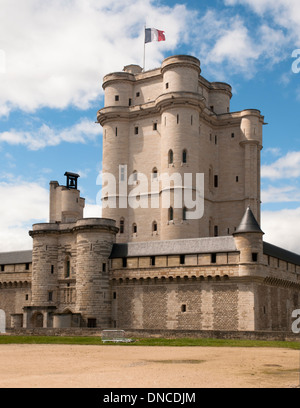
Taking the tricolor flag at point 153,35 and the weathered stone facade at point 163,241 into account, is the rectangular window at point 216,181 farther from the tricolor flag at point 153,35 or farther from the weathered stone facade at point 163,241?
the tricolor flag at point 153,35

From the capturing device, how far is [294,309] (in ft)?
158

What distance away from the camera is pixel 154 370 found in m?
17.9

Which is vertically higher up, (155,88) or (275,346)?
(155,88)

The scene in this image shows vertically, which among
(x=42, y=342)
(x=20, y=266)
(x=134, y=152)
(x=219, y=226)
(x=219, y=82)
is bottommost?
(x=42, y=342)

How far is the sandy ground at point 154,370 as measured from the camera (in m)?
14.9

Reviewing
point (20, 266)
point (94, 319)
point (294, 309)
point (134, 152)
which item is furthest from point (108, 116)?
point (294, 309)

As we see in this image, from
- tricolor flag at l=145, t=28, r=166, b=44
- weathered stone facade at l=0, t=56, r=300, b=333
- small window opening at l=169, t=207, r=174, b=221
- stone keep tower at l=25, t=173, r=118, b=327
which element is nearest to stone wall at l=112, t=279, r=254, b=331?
weathered stone facade at l=0, t=56, r=300, b=333

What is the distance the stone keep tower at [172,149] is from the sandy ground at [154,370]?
3097 centimetres

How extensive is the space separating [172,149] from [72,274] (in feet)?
53.3

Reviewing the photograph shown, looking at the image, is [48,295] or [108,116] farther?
[108,116]

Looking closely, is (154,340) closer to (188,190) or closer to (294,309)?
(294,309)

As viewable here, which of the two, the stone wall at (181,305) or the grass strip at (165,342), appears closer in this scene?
the grass strip at (165,342)

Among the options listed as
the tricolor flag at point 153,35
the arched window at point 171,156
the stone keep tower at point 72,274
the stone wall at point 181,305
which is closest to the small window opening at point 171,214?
the arched window at point 171,156

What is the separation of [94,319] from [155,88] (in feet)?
93.3
